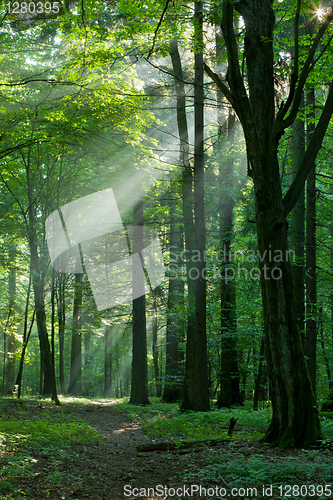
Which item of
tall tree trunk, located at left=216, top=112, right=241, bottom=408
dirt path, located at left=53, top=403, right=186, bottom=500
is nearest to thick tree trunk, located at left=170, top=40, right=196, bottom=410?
tall tree trunk, located at left=216, top=112, right=241, bottom=408

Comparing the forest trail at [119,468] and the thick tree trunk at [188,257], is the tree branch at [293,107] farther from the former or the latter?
the forest trail at [119,468]

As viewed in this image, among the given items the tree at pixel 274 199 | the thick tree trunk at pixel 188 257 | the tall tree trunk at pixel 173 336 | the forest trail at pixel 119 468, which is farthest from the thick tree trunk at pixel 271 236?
the tall tree trunk at pixel 173 336

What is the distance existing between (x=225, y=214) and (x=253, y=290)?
3.17m

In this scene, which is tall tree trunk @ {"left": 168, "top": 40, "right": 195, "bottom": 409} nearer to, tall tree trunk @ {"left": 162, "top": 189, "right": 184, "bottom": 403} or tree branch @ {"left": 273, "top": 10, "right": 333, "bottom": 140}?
tall tree trunk @ {"left": 162, "top": 189, "right": 184, "bottom": 403}

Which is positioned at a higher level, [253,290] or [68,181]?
[68,181]

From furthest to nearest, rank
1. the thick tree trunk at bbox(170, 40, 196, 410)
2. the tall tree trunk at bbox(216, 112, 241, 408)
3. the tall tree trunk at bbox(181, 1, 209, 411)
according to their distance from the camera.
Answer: the tall tree trunk at bbox(216, 112, 241, 408)
the thick tree trunk at bbox(170, 40, 196, 410)
the tall tree trunk at bbox(181, 1, 209, 411)

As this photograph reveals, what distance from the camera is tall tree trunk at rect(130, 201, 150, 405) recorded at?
13758 millimetres

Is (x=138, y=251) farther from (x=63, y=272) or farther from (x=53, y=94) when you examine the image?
(x=53, y=94)


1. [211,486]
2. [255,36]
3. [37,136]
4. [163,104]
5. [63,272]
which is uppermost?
[163,104]

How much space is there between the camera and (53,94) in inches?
443

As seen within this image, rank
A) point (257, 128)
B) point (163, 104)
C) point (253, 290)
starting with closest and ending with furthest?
point (257, 128), point (253, 290), point (163, 104)

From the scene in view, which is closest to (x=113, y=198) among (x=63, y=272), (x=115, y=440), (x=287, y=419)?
(x=63, y=272)

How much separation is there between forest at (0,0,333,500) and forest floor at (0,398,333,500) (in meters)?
0.04

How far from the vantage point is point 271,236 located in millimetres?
5512
